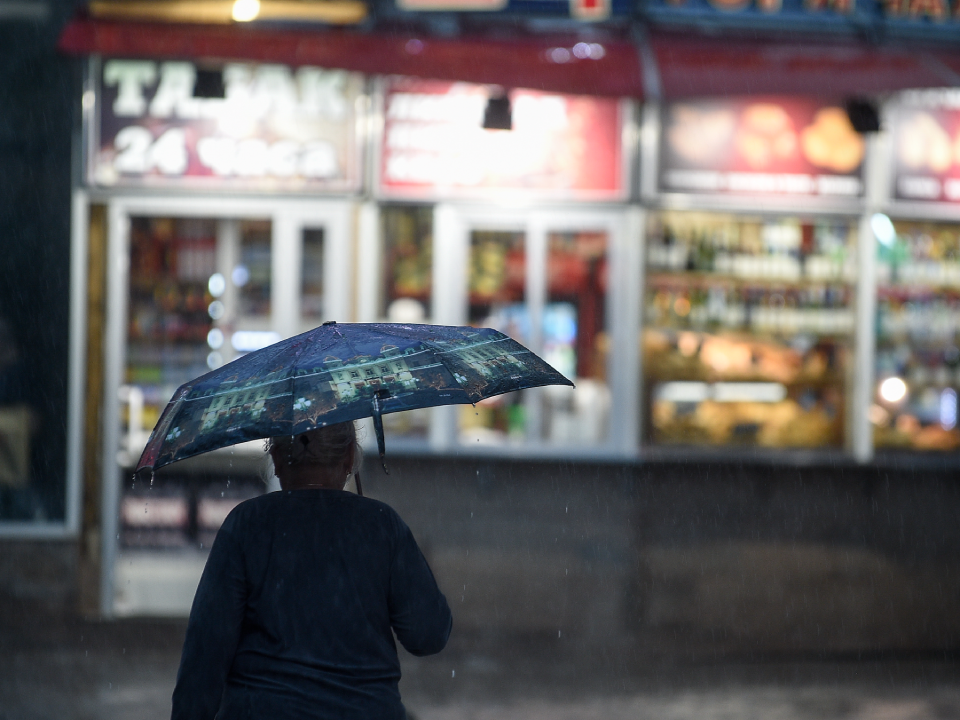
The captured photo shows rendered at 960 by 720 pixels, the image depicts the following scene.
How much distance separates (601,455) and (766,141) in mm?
2493

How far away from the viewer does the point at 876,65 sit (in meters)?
6.85

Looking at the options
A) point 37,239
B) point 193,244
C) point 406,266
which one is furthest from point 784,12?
point 37,239

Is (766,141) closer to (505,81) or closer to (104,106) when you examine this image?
(505,81)

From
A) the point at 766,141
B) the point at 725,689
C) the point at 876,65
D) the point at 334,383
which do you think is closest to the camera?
the point at 334,383

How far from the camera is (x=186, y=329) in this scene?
749 centimetres

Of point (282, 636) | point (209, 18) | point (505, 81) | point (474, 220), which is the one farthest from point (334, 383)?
point (209, 18)

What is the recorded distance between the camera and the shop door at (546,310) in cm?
730

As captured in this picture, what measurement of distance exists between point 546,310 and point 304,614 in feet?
16.5

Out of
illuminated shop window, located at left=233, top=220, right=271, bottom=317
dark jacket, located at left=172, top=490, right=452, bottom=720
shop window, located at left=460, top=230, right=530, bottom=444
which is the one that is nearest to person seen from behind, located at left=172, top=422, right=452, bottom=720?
dark jacket, located at left=172, top=490, right=452, bottom=720

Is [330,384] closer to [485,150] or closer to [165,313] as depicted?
[485,150]

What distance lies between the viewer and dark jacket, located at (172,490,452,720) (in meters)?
2.49

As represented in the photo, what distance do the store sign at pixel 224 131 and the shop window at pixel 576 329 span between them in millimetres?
1564

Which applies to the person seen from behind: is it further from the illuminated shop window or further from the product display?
the product display

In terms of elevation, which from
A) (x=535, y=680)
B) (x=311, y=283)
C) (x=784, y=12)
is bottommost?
(x=535, y=680)
